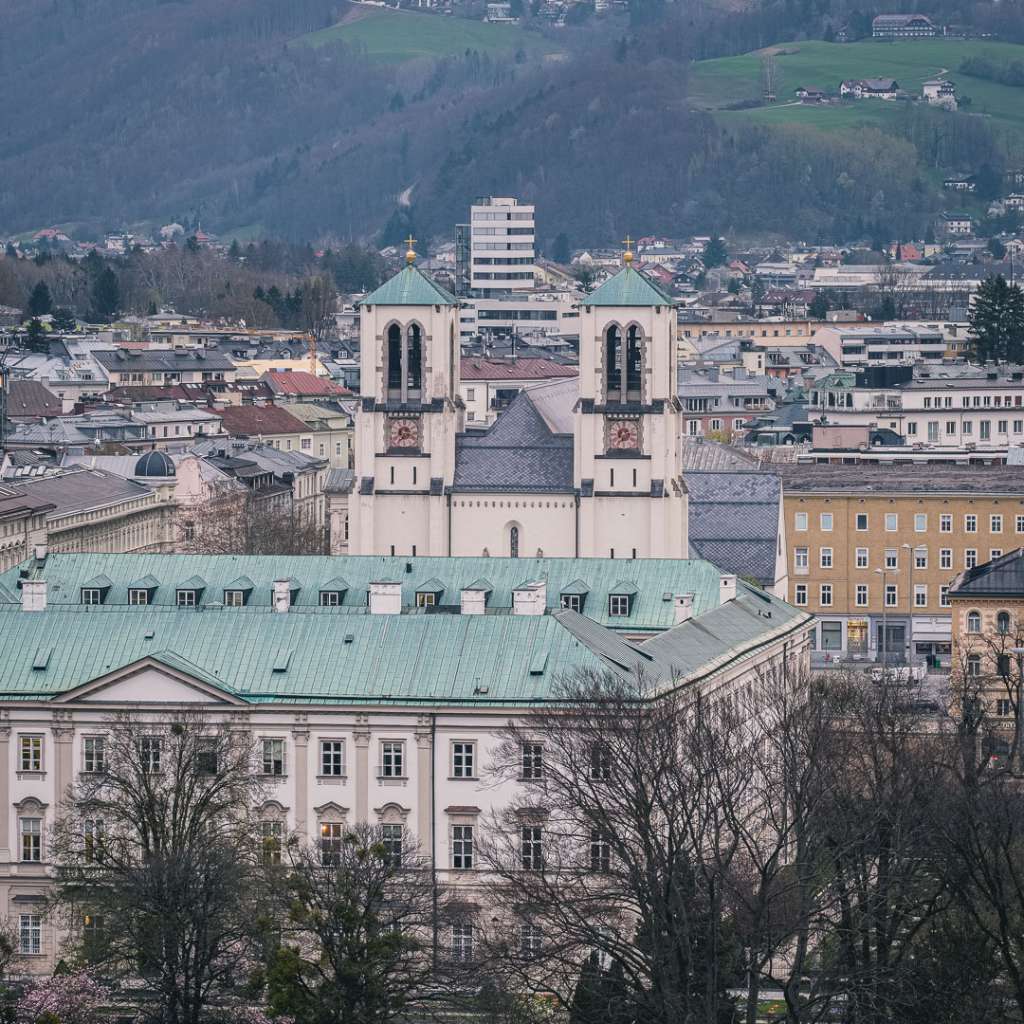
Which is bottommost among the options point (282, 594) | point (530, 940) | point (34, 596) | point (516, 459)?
point (530, 940)

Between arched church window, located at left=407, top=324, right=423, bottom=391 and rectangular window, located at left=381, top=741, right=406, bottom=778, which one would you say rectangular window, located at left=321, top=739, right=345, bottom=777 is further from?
arched church window, located at left=407, top=324, right=423, bottom=391

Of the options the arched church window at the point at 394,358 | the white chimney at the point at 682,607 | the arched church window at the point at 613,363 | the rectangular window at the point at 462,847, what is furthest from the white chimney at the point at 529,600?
the arched church window at the point at 394,358

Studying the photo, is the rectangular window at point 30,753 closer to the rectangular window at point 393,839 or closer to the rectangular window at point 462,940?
the rectangular window at point 393,839

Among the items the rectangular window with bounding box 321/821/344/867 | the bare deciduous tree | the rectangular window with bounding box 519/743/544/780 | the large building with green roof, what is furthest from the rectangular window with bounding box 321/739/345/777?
the rectangular window with bounding box 519/743/544/780

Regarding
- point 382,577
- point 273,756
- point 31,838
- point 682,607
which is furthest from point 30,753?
point 682,607

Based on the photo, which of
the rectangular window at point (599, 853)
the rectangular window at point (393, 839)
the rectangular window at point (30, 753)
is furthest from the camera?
the rectangular window at point (30, 753)

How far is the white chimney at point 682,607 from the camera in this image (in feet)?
369

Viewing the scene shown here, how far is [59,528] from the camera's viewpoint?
169 m

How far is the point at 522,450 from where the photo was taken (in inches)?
5699

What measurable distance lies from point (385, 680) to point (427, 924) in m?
12.4

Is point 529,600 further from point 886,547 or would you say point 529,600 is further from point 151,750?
point 886,547

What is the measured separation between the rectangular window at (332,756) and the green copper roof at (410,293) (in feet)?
156

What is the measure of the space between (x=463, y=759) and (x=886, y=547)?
6607 centimetres

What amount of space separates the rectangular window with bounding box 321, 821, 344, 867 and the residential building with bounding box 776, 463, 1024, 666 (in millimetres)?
64334
